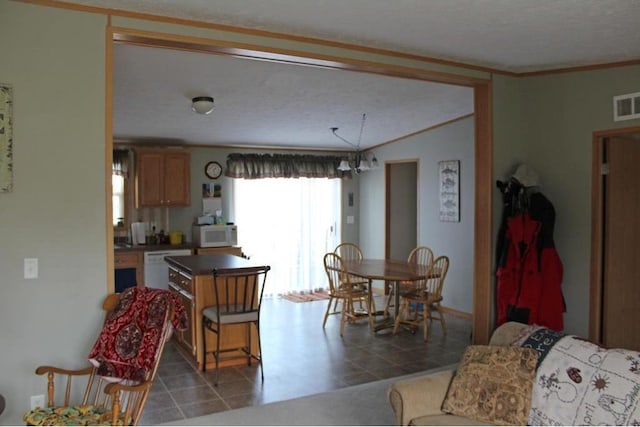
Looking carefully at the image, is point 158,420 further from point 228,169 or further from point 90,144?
point 228,169

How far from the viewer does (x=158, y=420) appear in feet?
11.4

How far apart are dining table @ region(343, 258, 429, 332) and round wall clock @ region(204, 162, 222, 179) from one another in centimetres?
255

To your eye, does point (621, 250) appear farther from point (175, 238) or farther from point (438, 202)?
point (175, 238)

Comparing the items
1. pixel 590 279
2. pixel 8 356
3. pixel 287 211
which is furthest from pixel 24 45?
pixel 287 211

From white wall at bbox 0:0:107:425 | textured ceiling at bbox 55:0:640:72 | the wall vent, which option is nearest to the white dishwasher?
white wall at bbox 0:0:107:425

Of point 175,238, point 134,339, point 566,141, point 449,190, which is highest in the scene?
point 566,141

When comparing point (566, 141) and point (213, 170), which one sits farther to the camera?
point (213, 170)

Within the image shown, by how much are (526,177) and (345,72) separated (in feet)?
5.61

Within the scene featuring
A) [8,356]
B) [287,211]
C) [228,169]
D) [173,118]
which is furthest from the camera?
[287,211]

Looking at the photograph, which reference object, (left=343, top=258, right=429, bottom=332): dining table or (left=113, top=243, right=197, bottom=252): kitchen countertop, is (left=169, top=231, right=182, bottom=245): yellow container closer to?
(left=113, top=243, right=197, bottom=252): kitchen countertop

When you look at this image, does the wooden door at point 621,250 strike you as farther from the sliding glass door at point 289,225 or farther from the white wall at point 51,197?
the sliding glass door at point 289,225

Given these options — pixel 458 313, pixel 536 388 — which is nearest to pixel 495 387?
pixel 536 388

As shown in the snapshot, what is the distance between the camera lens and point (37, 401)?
2758 mm

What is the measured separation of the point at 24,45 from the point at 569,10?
2.93 m
